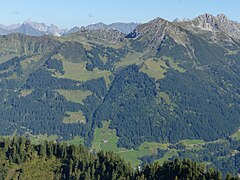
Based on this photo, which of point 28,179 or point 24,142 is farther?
point 24,142

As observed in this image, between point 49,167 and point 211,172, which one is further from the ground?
point 211,172

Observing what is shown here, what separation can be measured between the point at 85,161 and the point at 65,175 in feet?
38.0

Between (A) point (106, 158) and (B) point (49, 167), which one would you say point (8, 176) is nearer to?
(B) point (49, 167)

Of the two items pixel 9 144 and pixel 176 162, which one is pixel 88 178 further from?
pixel 9 144

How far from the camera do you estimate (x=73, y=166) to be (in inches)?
6565

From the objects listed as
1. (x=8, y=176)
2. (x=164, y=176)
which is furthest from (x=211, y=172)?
(x=8, y=176)

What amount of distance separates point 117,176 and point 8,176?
A: 39.4 meters

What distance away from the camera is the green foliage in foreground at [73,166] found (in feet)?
497

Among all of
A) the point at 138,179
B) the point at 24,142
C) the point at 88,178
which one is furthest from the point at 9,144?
the point at 138,179

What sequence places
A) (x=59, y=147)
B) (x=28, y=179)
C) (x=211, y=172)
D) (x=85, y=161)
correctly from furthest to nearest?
(x=59, y=147) < (x=85, y=161) < (x=28, y=179) < (x=211, y=172)

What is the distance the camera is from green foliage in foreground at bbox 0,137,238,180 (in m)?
152

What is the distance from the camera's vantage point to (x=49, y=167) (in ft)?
543

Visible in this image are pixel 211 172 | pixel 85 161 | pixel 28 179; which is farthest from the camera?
pixel 85 161

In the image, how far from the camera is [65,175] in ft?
531
